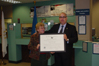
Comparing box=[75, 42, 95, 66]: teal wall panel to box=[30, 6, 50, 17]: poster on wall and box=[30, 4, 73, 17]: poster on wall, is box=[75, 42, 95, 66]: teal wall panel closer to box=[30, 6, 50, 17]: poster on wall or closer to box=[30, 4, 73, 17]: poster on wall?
box=[30, 4, 73, 17]: poster on wall

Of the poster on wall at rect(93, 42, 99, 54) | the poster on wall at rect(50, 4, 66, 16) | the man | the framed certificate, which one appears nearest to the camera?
the framed certificate

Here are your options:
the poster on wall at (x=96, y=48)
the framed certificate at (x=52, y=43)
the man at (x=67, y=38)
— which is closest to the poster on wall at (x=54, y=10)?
the poster on wall at (x=96, y=48)

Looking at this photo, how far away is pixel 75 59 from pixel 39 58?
2.34m

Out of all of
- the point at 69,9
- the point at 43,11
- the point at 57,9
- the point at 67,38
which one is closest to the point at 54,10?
the point at 57,9

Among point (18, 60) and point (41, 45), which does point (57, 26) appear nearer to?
point (41, 45)

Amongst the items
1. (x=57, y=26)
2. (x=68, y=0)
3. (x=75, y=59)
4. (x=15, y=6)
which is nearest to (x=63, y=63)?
(x=57, y=26)

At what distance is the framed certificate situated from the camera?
2.08 metres

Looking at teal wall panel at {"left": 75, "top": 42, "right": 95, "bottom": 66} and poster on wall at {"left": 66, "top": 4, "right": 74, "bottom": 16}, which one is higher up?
poster on wall at {"left": 66, "top": 4, "right": 74, "bottom": 16}

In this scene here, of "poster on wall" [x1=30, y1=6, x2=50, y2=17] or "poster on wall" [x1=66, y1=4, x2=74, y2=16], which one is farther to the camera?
"poster on wall" [x1=30, y1=6, x2=50, y2=17]

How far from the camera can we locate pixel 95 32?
277 inches

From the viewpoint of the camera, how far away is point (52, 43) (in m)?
2.11

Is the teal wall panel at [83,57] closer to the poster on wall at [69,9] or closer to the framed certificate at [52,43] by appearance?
the framed certificate at [52,43]

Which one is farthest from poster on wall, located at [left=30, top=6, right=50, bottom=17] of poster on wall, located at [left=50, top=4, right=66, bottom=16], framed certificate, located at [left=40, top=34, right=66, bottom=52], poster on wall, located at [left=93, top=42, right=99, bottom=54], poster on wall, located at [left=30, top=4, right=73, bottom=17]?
framed certificate, located at [left=40, top=34, right=66, bottom=52]

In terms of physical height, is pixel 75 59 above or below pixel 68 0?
below
